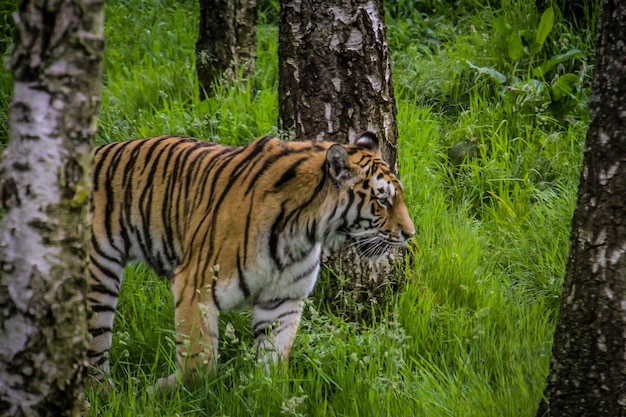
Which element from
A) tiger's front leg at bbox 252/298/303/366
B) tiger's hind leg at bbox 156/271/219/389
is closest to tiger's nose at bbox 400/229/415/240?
tiger's front leg at bbox 252/298/303/366

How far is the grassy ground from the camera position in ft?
12.7

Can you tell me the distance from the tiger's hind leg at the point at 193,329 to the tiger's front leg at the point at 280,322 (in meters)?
0.27

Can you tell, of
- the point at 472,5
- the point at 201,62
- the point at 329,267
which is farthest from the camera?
the point at 472,5

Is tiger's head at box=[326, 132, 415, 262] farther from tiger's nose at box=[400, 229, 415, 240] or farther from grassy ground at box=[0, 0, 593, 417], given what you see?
grassy ground at box=[0, 0, 593, 417]

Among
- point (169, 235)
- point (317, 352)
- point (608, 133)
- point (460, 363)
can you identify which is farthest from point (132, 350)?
point (608, 133)

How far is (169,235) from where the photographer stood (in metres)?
4.55

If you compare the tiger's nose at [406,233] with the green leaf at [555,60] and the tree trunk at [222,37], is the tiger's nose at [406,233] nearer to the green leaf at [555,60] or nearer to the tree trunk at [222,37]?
the green leaf at [555,60]

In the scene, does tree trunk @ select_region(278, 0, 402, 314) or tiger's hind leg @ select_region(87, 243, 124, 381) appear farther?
tree trunk @ select_region(278, 0, 402, 314)

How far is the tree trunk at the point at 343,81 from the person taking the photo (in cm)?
469

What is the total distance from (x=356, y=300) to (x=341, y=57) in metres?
1.31

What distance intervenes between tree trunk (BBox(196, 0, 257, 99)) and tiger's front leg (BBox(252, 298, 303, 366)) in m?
2.91

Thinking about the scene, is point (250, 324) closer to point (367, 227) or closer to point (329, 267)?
point (329, 267)

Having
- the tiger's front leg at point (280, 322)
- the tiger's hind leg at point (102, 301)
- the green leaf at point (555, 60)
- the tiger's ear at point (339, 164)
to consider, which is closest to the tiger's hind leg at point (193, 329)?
the tiger's front leg at point (280, 322)

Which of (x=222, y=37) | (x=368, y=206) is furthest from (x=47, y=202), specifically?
(x=222, y=37)
